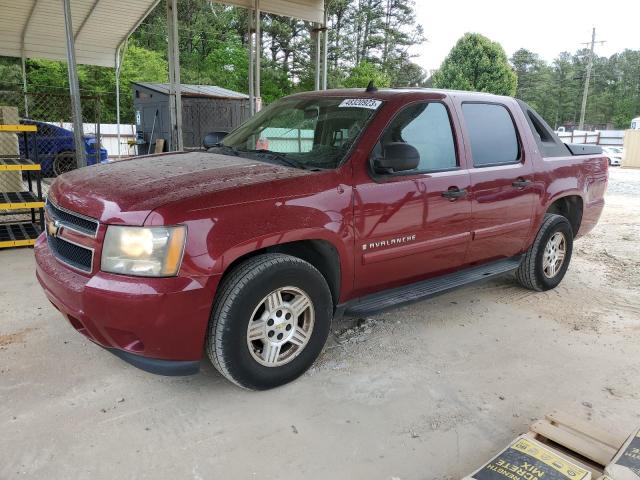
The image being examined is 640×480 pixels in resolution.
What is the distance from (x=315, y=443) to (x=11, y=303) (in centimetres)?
304

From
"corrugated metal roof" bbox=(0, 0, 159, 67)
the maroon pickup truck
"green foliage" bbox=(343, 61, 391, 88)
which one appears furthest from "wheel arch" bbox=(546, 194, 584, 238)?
"green foliage" bbox=(343, 61, 391, 88)

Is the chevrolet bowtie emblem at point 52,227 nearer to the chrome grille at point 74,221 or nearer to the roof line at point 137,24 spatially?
the chrome grille at point 74,221

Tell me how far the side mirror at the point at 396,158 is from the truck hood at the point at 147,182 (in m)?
0.50

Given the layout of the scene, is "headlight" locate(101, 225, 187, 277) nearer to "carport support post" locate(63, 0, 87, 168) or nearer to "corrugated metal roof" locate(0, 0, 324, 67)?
"carport support post" locate(63, 0, 87, 168)

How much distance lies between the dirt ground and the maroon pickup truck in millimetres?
306

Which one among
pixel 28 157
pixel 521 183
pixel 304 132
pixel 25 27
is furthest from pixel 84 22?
pixel 521 183

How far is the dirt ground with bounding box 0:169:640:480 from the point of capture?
2396 millimetres

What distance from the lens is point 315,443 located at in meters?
2.54

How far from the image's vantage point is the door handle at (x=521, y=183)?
13.6 ft

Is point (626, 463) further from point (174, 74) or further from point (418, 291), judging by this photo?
point (174, 74)

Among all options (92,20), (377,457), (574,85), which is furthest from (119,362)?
(574,85)

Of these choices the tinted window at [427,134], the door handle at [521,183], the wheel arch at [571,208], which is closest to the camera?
the tinted window at [427,134]

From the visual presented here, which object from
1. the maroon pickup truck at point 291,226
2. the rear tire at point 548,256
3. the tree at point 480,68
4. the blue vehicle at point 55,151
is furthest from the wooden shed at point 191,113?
the tree at point 480,68

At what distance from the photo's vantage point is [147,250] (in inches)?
98.3
